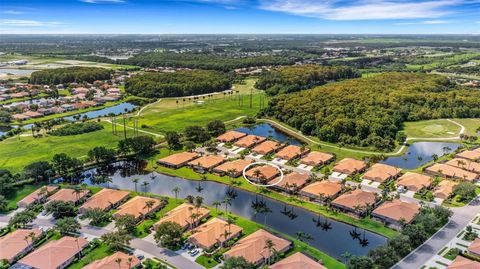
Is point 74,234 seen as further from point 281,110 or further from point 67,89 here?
point 67,89

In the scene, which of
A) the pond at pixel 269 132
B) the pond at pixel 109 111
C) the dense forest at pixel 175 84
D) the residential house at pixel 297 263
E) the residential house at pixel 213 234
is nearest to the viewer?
the residential house at pixel 297 263

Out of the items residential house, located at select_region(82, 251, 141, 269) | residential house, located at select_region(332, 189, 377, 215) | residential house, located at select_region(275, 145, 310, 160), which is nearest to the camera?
residential house, located at select_region(82, 251, 141, 269)

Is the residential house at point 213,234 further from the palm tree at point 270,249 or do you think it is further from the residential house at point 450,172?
the residential house at point 450,172

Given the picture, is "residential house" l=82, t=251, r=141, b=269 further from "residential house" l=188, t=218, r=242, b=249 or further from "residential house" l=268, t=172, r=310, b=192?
"residential house" l=268, t=172, r=310, b=192

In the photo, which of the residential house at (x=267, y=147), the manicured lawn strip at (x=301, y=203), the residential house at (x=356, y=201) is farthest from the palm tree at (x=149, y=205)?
the residential house at (x=267, y=147)

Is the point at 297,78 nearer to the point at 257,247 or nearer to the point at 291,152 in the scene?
the point at 291,152

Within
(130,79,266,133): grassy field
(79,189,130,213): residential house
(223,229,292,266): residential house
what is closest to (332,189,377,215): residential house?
(223,229,292,266): residential house
